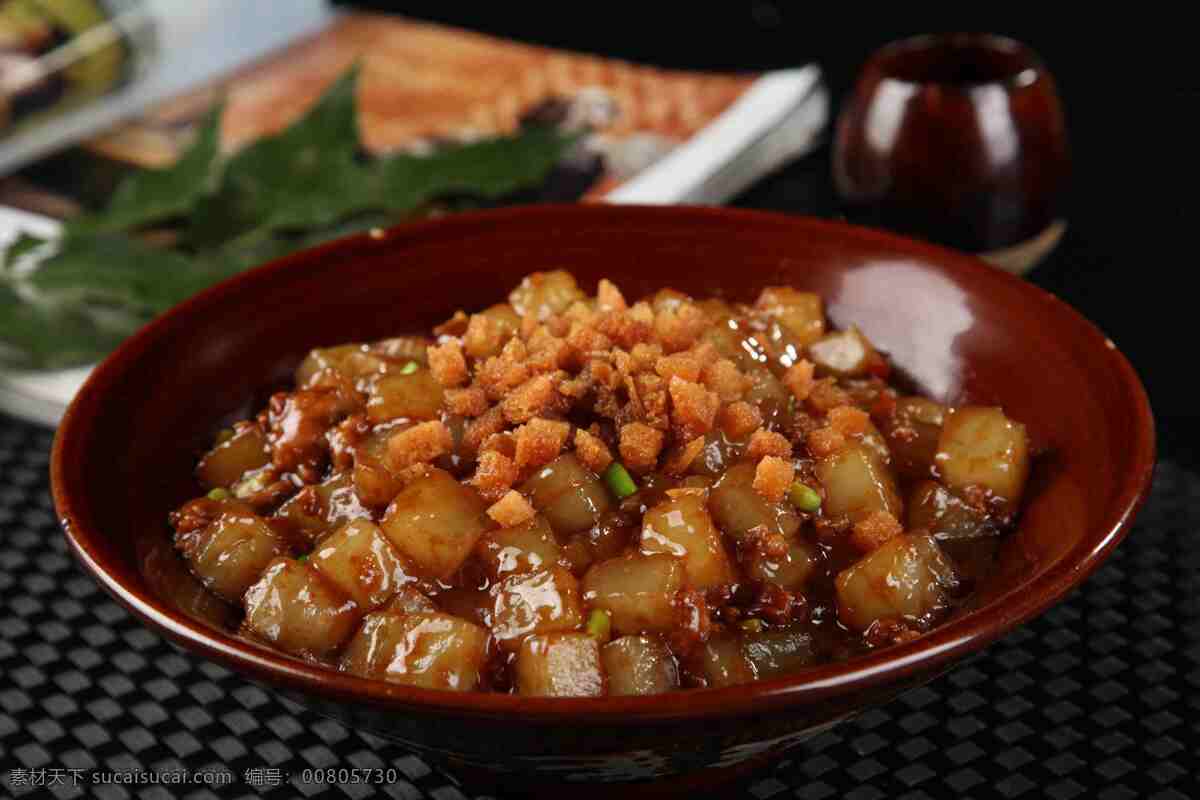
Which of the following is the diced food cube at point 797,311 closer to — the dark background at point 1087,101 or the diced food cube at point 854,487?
the diced food cube at point 854,487

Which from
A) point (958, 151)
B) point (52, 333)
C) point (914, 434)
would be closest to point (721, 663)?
point (914, 434)

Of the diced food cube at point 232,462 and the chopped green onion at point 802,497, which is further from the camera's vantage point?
the diced food cube at point 232,462

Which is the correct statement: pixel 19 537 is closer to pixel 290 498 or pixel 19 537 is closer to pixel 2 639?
pixel 2 639

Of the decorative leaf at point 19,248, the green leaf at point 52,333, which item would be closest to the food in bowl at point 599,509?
the green leaf at point 52,333

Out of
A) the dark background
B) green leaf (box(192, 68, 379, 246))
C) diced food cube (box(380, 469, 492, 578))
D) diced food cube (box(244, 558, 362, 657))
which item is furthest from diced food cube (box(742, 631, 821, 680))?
green leaf (box(192, 68, 379, 246))

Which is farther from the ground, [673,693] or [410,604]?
[673,693]

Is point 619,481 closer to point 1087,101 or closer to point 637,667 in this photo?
point 637,667
